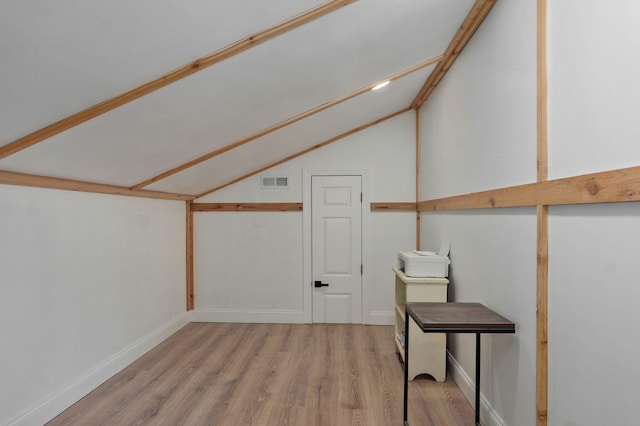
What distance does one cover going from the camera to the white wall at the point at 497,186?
185cm

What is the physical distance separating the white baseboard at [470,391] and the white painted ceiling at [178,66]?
231cm

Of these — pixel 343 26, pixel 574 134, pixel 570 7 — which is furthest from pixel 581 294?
pixel 343 26

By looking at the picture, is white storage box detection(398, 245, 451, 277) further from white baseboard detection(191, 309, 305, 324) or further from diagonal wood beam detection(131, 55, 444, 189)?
white baseboard detection(191, 309, 305, 324)

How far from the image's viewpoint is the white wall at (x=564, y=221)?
123 centimetres

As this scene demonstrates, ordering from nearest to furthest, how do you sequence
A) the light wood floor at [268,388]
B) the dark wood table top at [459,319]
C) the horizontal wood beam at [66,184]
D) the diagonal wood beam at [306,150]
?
1. the dark wood table top at [459,319]
2. the horizontal wood beam at [66,184]
3. the light wood floor at [268,388]
4. the diagonal wood beam at [306,150]

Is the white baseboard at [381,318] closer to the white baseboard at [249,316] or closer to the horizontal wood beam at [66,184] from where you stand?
the white baseboard at [249,316]

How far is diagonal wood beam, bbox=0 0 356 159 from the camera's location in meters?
1.75

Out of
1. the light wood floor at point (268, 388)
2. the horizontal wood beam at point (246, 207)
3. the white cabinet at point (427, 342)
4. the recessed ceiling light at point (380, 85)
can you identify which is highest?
the recessed ceiling light at point (380, 85)

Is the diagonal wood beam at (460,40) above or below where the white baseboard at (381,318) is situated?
above

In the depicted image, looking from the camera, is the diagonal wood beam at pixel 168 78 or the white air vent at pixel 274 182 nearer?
the diagonal wood beam at pixel 168 78

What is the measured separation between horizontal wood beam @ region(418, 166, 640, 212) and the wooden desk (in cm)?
61

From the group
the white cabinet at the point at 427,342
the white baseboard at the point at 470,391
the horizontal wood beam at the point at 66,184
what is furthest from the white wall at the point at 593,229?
the horizontal wood beam at the point at 66,184

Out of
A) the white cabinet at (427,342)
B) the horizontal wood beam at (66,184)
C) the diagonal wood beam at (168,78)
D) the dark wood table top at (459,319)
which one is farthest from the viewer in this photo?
the white cabinet at (427,342)

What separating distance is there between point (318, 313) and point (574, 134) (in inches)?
141
